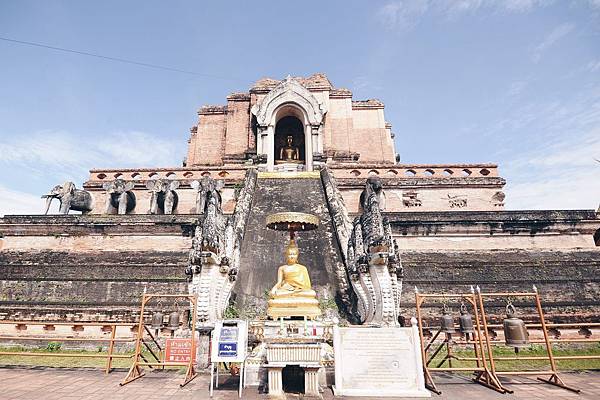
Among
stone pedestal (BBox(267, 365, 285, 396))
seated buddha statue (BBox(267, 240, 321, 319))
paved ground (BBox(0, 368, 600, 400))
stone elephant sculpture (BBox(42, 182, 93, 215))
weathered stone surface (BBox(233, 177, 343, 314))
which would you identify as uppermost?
stone elephant sculpture (BBox(42, 182, 93, 215))

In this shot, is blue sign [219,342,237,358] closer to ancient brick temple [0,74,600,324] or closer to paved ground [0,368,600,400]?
paved ground [0,368,600,400]

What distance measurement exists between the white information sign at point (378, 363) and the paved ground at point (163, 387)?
0.37 m

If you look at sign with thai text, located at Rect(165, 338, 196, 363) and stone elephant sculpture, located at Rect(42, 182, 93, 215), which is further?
stone elephant sculpture, located at Rect(42, 182, 93, 215)

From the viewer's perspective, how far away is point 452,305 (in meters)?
9.88

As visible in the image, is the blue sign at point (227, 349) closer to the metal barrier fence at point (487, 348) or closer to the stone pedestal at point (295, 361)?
the stone pedestal at point (295, 361)

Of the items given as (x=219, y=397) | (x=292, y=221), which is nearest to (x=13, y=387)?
(x=219, y=397)

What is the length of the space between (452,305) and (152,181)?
544 inches

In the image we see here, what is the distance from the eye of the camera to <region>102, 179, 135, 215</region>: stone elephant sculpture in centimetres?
1614

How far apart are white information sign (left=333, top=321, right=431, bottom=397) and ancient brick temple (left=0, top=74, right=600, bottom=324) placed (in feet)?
8.14

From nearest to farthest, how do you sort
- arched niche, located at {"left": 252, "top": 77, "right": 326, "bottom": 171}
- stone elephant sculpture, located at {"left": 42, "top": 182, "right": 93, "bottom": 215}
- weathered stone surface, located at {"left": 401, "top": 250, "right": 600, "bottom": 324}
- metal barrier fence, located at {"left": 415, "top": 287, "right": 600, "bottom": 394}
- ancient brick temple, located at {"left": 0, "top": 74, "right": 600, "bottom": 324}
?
1. metal barrier fence, located at {"left": 415, "top": 287, "right": 600, "bottom": 394}
2. ancient brick temple, located at {"left": 0, "top": 74, "right": 600, "bottom": 324}
3. weathered stone surface, located at {"left": 401, "top": 250, "right": 600, "bottom": 324}
4. stone elephant sculpture, located at {"left": 42, "top": 182, "right": 93, "bottom": 215}
5. arched niche, located at {"left": 252, "top": 77, "right": 326, "bottom": 171}

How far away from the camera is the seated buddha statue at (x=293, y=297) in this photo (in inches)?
259

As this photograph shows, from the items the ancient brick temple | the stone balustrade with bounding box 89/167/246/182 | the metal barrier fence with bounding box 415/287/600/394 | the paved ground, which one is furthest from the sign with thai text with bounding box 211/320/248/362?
the stone balustrade with bounding box 89/167/246/182

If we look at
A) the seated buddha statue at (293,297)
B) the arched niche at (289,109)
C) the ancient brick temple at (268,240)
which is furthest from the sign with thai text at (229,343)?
the arched niche at (289,109)

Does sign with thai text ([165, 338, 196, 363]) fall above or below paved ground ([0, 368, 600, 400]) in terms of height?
above
